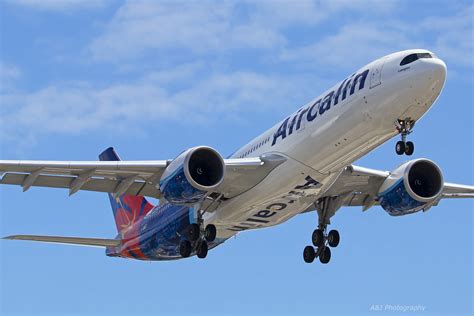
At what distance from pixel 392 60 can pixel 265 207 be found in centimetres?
699

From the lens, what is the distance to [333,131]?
33.4m

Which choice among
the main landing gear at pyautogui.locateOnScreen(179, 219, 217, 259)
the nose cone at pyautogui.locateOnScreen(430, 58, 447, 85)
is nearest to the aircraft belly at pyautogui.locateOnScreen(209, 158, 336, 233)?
the main landing gear at pyautogui.locateOnScreen(179, 219, 217, 259)

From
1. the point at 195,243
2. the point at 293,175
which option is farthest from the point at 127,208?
the point at 293,175

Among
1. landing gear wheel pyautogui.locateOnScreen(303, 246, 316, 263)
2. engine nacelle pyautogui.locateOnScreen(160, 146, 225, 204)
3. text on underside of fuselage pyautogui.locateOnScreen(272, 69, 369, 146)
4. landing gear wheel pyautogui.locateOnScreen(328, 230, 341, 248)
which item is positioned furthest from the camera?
landing gear wheel pyautogui.locateOnScreen(303, 246, 316, 263)

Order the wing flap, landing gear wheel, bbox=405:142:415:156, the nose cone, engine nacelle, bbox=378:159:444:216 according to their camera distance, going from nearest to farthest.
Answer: the nose cone < landing gear wheel, bbox=405:142:415:156 < the wing flap < engine nacelle, bbox=378:159:444:216

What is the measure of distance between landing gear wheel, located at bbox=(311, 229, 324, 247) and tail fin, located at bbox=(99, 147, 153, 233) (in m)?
7.57

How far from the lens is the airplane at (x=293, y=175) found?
32.6m

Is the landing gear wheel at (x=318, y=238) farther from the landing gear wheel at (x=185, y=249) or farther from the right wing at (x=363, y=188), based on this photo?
the landing gear wheel at (x=185, y=249)

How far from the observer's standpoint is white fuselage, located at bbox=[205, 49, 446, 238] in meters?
32.1

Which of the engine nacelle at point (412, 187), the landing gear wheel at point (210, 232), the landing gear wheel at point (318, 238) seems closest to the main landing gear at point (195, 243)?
the landing gear wheel at point (210, 232)

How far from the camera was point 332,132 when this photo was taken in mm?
33406

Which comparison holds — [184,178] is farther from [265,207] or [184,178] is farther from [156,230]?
[156,230]

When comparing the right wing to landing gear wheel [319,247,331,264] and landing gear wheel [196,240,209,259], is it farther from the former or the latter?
landing gear wheel [196,240,209,259]

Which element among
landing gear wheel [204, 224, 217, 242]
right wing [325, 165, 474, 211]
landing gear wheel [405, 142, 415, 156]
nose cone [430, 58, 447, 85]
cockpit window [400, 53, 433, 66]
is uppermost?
cockpit window [400, 53, 433, 66]
